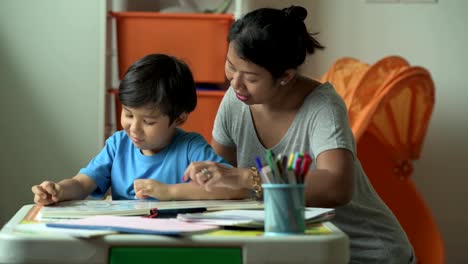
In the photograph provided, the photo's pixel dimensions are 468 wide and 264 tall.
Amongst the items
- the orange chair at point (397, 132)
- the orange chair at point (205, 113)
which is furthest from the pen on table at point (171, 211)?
the orange chair at point (205, 113)

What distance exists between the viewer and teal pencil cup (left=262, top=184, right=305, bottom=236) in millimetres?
→ 1026

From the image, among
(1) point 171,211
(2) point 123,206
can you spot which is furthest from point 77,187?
(1) point 171,211

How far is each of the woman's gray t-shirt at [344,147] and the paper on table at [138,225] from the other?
58 centimetres

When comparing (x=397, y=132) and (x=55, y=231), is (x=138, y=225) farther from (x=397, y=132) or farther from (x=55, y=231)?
(x=397, y=132)

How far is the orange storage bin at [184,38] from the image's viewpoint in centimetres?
302

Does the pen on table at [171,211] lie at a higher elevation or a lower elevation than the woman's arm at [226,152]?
higher

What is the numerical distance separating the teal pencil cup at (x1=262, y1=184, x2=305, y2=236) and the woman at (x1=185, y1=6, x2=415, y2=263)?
17.4 inches

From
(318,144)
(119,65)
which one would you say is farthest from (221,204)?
(119,65)

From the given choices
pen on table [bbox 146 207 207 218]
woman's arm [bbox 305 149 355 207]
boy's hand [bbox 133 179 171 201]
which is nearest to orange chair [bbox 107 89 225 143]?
woman's arm [bbox 305 149 355 207]

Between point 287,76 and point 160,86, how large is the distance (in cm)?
29

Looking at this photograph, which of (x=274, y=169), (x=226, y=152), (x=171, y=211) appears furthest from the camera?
(x=226, y=152)

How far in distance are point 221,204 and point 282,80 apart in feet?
1.43

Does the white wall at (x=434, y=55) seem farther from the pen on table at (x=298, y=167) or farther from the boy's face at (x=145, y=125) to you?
the pen on table at (x=298, y=167)

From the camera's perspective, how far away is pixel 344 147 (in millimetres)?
1578
